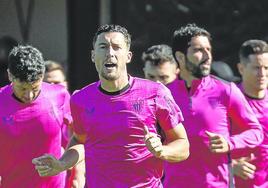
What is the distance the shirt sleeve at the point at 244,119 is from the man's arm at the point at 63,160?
1.26m

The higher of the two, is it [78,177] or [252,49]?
[252,49]

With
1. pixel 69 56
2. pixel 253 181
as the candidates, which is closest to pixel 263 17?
pixel 69 56

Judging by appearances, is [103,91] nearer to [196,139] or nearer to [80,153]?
[80,153]

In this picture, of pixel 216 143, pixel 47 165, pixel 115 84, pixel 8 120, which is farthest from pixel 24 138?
pixel 216 143

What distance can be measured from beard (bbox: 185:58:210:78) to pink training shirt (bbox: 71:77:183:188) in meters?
1.26

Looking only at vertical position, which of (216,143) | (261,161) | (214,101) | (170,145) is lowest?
(261,161)

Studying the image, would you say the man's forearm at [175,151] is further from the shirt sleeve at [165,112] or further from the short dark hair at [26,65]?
the short dark hair at [26,65]

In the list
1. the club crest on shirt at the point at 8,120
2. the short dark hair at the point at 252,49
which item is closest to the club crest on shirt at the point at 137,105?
the club crest on shirt at the point at 8,120

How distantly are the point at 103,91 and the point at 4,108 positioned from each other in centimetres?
98

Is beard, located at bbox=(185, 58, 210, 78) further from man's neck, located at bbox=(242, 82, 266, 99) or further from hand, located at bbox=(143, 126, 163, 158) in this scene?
hand, located at bbox=(143, 126, 163, 158)

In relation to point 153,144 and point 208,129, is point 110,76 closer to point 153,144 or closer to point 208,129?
point 153,144

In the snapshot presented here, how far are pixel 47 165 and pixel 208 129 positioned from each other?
1532 mm

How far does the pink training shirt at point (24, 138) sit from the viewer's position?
696 cm

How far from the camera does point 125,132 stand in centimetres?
618
